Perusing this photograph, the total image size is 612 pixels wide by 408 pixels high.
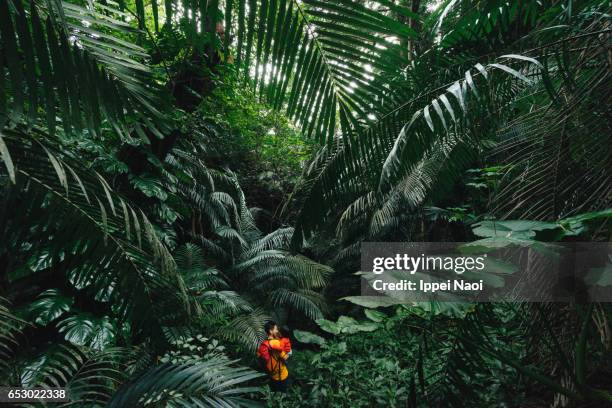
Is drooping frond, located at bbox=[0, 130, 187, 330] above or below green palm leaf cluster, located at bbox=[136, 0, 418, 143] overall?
below

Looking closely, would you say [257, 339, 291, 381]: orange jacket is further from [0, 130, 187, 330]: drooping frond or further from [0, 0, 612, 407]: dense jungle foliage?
[0, 130, 187, 330]: drooping frond

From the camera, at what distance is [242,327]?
5516 mm

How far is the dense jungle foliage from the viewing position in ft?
2.07

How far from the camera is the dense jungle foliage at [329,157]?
63cm

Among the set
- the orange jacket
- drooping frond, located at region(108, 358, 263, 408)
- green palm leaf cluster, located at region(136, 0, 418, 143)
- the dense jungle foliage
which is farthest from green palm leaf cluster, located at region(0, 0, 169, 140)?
the orange jacket

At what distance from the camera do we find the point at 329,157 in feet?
5.14

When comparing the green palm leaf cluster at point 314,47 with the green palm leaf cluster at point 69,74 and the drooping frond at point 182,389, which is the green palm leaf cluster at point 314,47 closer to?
the green palm leaf cluster at point 69,74

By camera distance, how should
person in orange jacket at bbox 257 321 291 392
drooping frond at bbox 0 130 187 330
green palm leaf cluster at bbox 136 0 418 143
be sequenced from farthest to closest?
1. person in orange jacket at bbox 257 321 291 392
2. drooping frond at bbox 0 130 187 330
3. green palm leaf cluster at bbox 136 0 418 143

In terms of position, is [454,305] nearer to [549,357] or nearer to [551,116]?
[549,357]

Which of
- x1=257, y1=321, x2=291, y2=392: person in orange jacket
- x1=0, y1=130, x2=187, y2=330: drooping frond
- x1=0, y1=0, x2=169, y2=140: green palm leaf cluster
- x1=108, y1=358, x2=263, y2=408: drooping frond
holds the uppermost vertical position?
x1=0, y1=0, x2=169, y2=140: green palm leaf cluster

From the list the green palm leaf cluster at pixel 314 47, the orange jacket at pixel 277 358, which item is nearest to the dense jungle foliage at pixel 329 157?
the green palm leaf cluster at pixel 314 47

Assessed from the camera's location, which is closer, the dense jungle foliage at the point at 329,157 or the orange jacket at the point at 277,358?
the dense jungle foliage at the point at 329,157

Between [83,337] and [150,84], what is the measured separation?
8.79 feet

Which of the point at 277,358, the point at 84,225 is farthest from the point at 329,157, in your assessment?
the point at 277,358
